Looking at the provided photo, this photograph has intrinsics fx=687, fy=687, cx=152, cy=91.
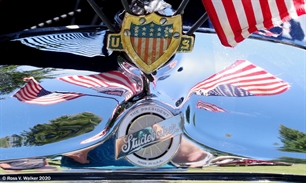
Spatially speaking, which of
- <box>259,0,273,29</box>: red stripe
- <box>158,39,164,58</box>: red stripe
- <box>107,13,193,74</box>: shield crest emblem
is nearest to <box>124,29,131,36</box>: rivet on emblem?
<box>107,13,193,74</box>: shield crest emblem

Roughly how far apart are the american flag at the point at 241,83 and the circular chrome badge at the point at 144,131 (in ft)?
0.55

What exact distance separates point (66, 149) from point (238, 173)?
677 millimetres

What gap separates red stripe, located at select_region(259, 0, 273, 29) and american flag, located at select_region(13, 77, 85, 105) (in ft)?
2.56

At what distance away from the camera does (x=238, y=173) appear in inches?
106

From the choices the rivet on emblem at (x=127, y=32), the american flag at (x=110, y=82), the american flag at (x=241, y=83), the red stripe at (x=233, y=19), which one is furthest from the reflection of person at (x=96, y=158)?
the red stripe at (x=233, y=19)

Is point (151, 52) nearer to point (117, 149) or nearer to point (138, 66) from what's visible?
point (138, 66)

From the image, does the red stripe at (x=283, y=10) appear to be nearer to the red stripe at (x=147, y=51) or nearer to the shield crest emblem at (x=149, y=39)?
the shield crest emblem at (x=149, y=39)

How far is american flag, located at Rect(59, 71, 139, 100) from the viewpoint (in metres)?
2.72

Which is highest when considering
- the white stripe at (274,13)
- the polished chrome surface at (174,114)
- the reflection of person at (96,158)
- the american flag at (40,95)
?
the white stripe at (274,13)

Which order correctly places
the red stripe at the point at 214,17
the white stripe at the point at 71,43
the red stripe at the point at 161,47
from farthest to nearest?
the white stripe at the point at 71,43
the red stripe at the point at 161,47
the red stripe at the point at 214,17

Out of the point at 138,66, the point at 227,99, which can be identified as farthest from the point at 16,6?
the point at 227,99

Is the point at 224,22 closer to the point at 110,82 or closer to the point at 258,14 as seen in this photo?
the point at 258,14

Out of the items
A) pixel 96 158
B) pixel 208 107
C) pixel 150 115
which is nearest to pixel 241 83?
pixel 208 107

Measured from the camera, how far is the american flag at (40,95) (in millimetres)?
2723
